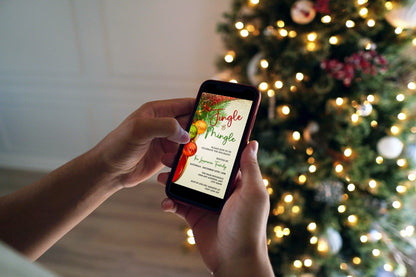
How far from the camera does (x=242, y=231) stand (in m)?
0.58

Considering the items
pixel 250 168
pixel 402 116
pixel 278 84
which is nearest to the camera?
pixel 250 168

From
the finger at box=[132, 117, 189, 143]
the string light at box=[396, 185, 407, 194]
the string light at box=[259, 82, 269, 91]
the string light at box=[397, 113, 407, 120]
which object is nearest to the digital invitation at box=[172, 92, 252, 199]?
the finger at box=[132, 117, 189, 143]

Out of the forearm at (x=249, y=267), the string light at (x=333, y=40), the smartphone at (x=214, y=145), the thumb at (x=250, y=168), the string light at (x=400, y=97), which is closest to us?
the forearm at (x=249, y=267)

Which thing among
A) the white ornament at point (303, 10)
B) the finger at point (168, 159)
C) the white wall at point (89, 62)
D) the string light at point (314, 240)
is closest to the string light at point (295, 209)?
the string light at point (314, 240)

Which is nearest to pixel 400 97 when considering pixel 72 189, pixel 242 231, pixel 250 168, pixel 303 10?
pixel 303 10

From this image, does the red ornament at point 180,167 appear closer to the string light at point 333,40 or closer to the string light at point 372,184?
the string light at point 333,40

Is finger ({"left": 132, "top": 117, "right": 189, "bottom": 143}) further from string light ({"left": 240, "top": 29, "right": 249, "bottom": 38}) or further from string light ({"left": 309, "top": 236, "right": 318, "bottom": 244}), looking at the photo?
string light ({"left": 309, "top": 236, "right": 318, "bottom": 244})

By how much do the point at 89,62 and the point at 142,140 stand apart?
141cm

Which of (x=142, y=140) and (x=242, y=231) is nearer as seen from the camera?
(x=242, y=231)

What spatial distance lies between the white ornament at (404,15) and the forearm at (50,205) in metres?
1.09

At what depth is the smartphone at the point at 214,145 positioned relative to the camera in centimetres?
74

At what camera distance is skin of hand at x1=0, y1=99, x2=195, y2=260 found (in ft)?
2.17

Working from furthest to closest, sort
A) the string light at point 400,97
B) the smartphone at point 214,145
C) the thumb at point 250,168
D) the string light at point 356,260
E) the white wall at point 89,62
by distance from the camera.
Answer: the white wall at point 89,62 → the string light at point 356,260 → the string light at point 400,97 → the smartphone at point 214,145 → the thumb at point 250,168

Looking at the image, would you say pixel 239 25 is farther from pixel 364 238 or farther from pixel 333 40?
pixel 364 238
